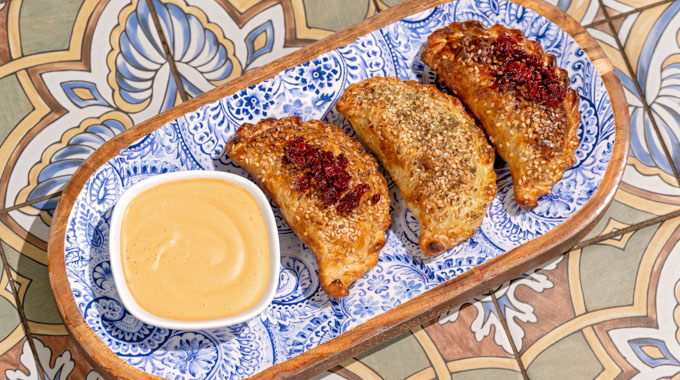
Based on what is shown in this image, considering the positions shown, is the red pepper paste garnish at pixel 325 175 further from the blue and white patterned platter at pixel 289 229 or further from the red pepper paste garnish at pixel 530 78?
the red pepper paste garnish at pixel 530 78

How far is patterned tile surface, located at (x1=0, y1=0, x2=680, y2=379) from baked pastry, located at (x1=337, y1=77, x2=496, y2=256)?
566mm

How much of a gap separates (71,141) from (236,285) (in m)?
1.20

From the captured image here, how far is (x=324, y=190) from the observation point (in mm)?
2420

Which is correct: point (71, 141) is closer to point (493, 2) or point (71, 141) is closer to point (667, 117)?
point (493, 2)

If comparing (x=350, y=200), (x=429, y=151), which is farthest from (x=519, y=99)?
(x=350, y=200)

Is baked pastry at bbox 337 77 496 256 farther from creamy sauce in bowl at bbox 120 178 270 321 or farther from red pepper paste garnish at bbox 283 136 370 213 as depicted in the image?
creamy sauce in bowl at bbox 120 178 270 321

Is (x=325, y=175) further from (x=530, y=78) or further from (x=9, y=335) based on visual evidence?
(x=9, y=335)

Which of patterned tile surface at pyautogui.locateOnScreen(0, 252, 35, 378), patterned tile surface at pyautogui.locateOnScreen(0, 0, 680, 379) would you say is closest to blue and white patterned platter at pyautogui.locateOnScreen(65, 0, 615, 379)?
patterned tile surface at pyautogui.locateOnScreen(0, 0, 680, 379)

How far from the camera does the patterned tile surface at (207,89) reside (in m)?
2.80

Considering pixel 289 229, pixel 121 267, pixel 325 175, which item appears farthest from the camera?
pixel 289 229

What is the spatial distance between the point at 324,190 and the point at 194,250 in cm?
55

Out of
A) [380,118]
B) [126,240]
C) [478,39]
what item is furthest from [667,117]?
[126,240]

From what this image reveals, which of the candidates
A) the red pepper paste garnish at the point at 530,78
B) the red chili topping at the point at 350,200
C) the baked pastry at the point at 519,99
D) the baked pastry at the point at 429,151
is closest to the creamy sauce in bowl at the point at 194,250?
the red chili topping at the point at 350,200

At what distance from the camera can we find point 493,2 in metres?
2.76
